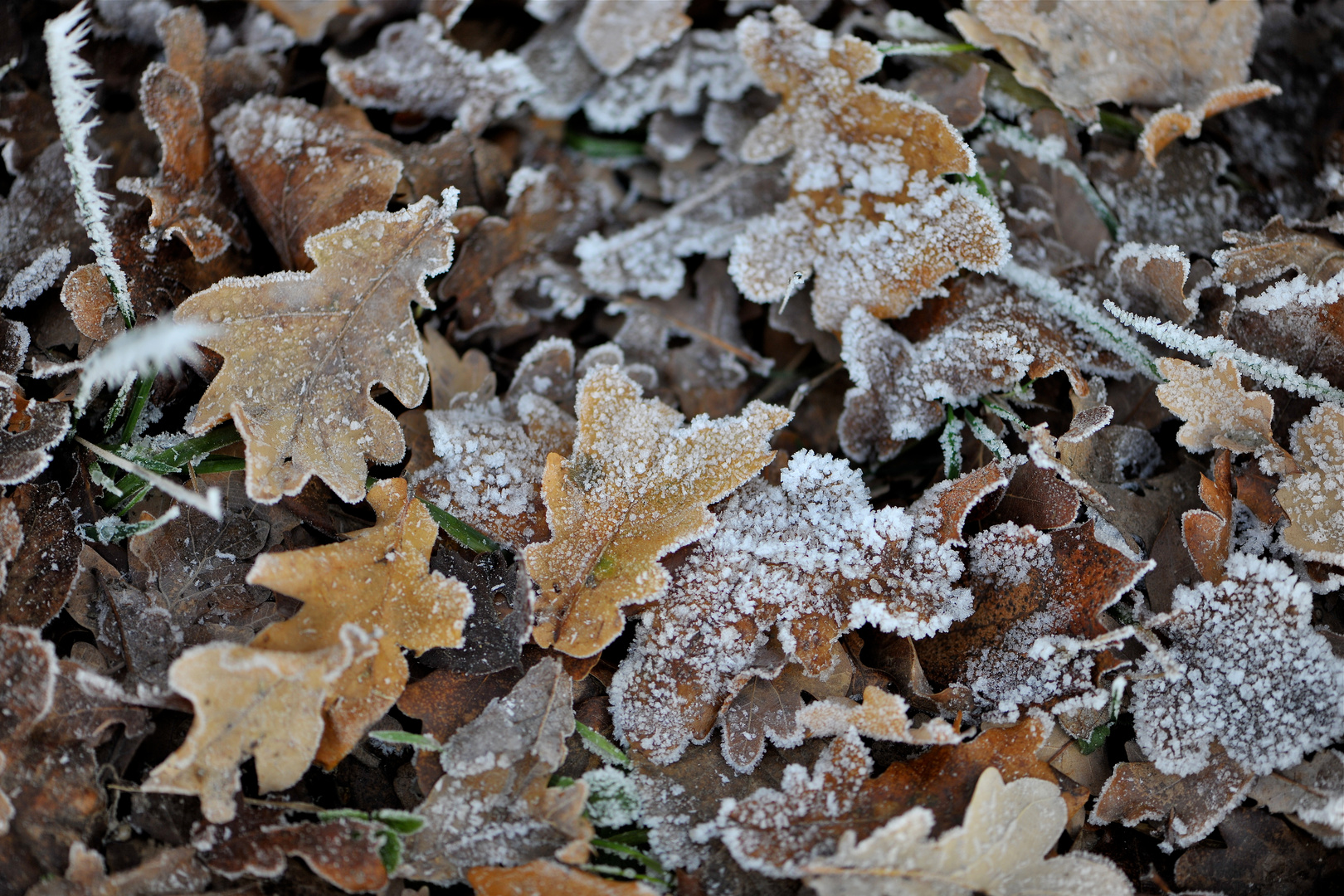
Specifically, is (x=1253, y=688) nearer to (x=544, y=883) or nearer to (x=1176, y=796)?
(x=1176, y=796)

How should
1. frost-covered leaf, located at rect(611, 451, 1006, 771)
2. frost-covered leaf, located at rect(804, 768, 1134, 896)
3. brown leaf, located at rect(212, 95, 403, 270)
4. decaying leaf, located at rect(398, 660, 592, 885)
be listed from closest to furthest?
frost-covered leaf, located at rect(804, 768, 1134, 896) → decaying leaf, located at rect(398, 660, 592, 885) → frost-covered leaf, located at rect(611, 451, 1006, 771) → brown leaf, located at rect(212, 95, 403, 270)

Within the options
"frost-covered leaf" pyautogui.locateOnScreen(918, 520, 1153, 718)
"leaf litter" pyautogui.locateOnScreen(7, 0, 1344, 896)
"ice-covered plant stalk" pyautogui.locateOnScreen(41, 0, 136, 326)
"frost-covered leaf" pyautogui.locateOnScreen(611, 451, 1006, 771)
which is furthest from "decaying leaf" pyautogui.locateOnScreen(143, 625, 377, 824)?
"frost-covered leaf" pyautogui.locateOnScreen(918, 520, 1153, 718)

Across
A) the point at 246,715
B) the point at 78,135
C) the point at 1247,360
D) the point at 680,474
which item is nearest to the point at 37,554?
the point at 246,715

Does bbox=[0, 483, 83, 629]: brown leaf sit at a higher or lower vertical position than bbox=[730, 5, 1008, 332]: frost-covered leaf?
lower

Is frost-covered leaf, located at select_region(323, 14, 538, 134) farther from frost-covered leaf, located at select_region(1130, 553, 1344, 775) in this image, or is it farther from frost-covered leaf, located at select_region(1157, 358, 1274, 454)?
frost-covered leaf, located at select_region(1130, 553, 1344, 775)

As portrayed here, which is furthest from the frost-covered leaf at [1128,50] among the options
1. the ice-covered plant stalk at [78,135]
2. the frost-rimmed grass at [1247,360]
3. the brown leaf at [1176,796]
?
the ice-covered plant stalk at [78,135]

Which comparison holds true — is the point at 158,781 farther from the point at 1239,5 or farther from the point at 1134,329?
the point at 1239,5

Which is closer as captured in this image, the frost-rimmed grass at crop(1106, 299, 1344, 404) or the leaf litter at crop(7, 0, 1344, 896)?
the leaf litter at crop(7, 0, 1344, 896)

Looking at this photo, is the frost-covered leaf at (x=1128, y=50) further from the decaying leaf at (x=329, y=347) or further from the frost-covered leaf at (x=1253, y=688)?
the decaying leaf at (x=329, y=347)

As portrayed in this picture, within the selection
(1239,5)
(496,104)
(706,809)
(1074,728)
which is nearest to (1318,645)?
(1074,728)
